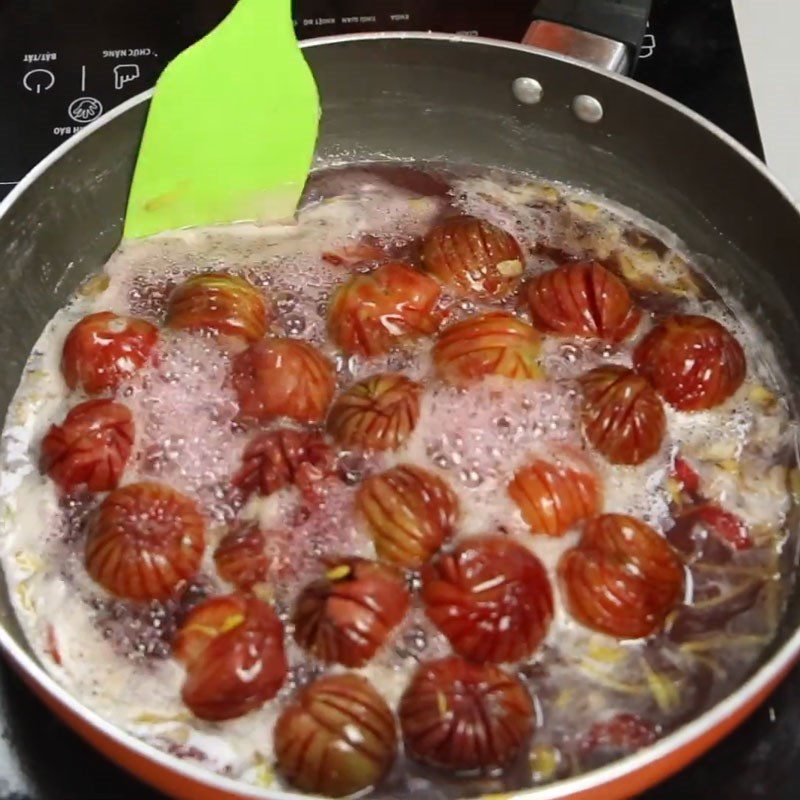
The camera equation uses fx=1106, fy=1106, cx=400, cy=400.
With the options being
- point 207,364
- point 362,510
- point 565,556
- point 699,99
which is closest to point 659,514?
point 565,556

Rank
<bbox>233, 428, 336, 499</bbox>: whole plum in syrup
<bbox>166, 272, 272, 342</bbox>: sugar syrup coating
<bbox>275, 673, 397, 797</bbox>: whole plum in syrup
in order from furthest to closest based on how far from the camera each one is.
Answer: <bbox>166, 272, 272, 342</bbox>: sugar syrup coating, <bbox>233, 428, 336, 499</bbox>: whole plum in syrup, <bbox>275, 673, 397, 797</bbox>: whole plum in syrup

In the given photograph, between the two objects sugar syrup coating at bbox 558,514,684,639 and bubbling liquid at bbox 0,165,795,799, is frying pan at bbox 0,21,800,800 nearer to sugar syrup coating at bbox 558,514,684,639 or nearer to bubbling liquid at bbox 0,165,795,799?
bubbling liquid at bbox 0,165,795,799

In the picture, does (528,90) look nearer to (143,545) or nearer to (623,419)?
(623,419)

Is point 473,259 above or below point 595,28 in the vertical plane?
below

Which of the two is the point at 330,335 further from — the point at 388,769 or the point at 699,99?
the point at 699,99

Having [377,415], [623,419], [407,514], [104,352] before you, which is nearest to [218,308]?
[104,352]

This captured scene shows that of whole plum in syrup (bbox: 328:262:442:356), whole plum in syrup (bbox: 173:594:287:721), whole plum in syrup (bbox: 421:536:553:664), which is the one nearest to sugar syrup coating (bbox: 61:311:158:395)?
whole plum in syrup (bbox: 328:262:442:356)
